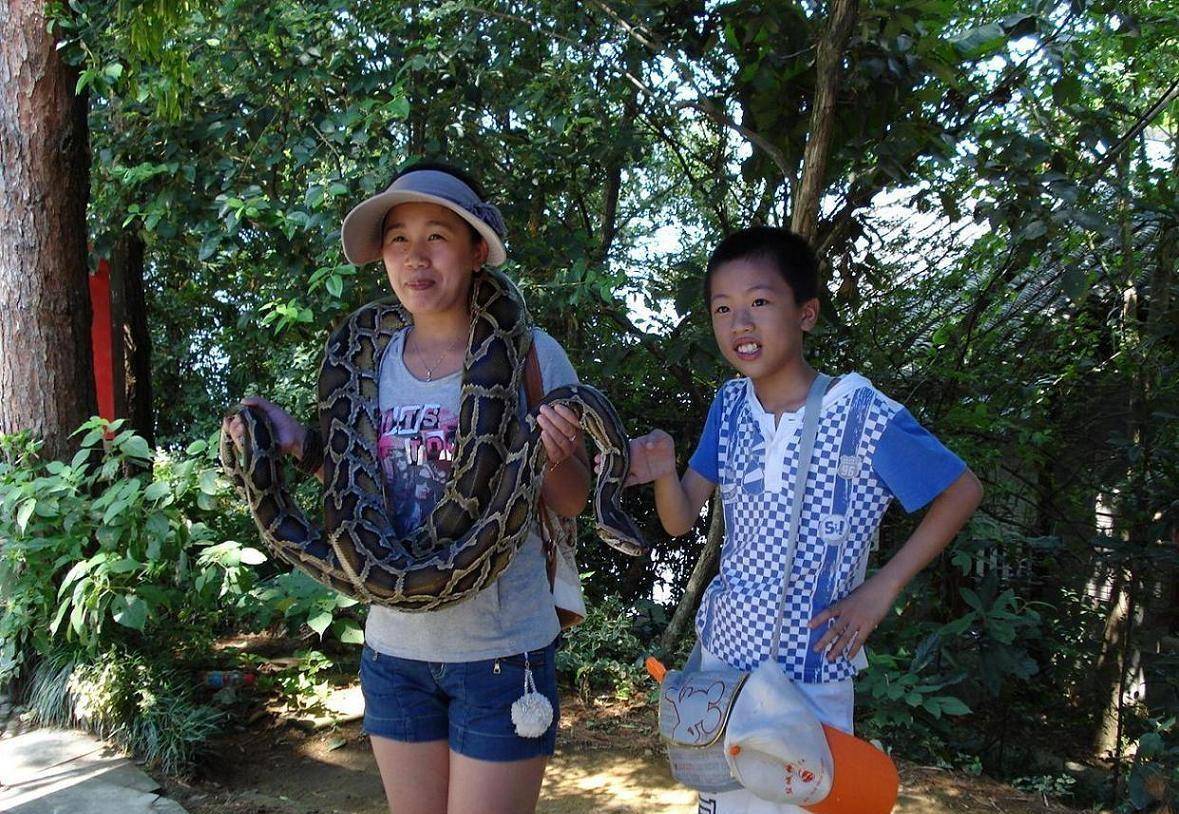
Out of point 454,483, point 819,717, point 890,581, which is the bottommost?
point 819,717

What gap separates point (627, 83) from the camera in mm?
5688

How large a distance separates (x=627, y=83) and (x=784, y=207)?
53.6 inches

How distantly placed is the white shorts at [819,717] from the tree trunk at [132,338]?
842 centimetres

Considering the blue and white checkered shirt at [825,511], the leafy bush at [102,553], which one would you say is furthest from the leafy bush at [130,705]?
the blue and white checkered shirt at [825,511]

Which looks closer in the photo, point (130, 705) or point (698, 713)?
point (698, 713)

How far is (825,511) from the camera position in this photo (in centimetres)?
218

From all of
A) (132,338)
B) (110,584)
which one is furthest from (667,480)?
(132,338)

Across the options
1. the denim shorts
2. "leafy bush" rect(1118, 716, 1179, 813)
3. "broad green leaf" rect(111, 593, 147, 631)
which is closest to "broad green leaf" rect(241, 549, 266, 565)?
"broad green leaf" rect(111, 593, 147, 631)

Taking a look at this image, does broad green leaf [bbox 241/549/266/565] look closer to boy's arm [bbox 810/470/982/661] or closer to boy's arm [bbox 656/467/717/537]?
boy's arm [bbox 656/467/717/537]

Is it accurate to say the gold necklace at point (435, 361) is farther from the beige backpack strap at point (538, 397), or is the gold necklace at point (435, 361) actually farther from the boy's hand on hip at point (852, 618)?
the boy's hand on hip at point (852, 618)

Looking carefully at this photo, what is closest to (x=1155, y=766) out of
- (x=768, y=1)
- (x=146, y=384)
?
(x=768, y=1)

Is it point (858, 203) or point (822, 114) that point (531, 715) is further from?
point (858, 203)

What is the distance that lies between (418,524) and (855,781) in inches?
45.7

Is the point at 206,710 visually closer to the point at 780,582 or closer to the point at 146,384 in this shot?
the point at 780,582
